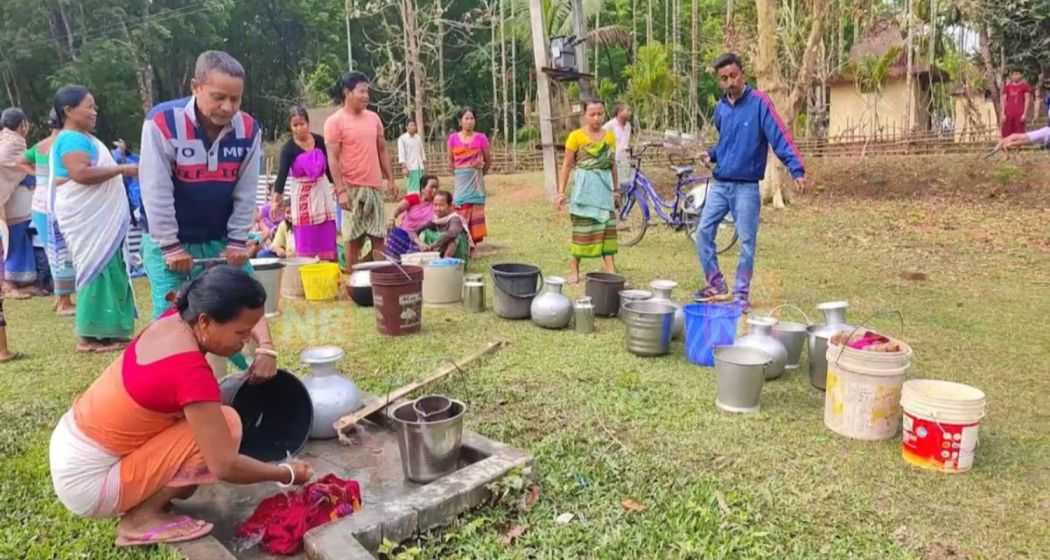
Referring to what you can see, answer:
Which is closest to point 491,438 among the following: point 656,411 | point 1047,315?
point 656,411

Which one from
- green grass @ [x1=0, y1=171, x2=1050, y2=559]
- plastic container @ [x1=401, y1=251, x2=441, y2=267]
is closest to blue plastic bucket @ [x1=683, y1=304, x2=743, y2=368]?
green grass @ [x1=0, y1=171, x2=1050, y2=559]

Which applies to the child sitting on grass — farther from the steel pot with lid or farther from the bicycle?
the steel pot with lid

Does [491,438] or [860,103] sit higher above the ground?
[860,103]

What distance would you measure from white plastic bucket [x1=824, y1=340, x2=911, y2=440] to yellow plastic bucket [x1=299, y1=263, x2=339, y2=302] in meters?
4.26

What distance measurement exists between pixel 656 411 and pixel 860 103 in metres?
18.0

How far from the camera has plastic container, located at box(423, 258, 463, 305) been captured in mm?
5969

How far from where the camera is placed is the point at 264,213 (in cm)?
876

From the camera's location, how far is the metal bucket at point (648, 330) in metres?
4.45

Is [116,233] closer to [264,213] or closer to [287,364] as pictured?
[287,364]

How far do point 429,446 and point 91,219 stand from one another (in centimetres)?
322

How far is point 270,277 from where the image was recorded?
564cm

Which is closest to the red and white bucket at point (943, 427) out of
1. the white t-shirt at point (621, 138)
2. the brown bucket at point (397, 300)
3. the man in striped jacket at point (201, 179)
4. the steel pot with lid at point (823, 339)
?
the steel pot with lid at point (823, 339)

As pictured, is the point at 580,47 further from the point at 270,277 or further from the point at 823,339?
the point at 823,339

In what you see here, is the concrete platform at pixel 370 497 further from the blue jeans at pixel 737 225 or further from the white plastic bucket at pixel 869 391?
the blue jeans at pixel 737 225
